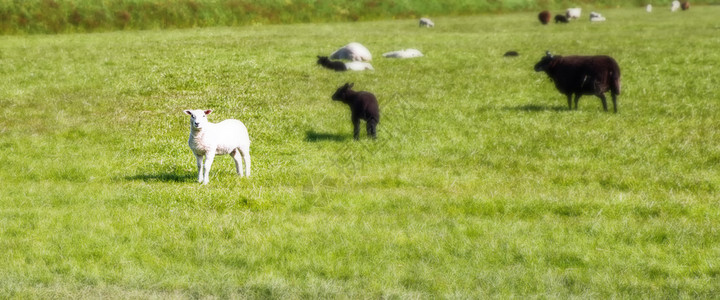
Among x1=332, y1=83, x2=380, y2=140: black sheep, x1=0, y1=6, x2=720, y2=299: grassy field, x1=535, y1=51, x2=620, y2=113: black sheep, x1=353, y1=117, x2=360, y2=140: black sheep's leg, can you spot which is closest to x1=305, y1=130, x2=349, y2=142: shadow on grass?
x1=0, y1=6, x2=720, y2=299: grassy field

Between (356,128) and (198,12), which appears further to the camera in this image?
(198,12)

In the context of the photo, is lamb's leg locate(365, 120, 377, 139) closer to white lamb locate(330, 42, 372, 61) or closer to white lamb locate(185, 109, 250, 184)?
white lamb locate(185, 109, 250, 184)

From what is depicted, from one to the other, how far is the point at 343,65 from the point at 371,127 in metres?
12.0

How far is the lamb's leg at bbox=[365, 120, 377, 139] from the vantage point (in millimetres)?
15191

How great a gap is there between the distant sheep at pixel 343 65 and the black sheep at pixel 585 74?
990 centimetres

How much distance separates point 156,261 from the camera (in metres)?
8.41

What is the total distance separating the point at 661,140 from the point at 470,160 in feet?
14.7

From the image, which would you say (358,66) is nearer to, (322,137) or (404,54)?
(404,54)

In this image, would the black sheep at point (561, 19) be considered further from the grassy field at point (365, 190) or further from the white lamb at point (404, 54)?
the grassy field at point (365, 190)

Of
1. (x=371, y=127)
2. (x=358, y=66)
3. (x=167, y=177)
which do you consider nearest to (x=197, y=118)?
(x=167, y=177)

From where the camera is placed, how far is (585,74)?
1772cm

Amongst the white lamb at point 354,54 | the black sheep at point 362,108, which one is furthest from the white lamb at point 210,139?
the white lamb at point 354,54

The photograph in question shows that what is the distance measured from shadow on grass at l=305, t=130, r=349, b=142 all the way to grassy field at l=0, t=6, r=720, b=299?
11 cm

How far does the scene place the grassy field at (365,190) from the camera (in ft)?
26.2
